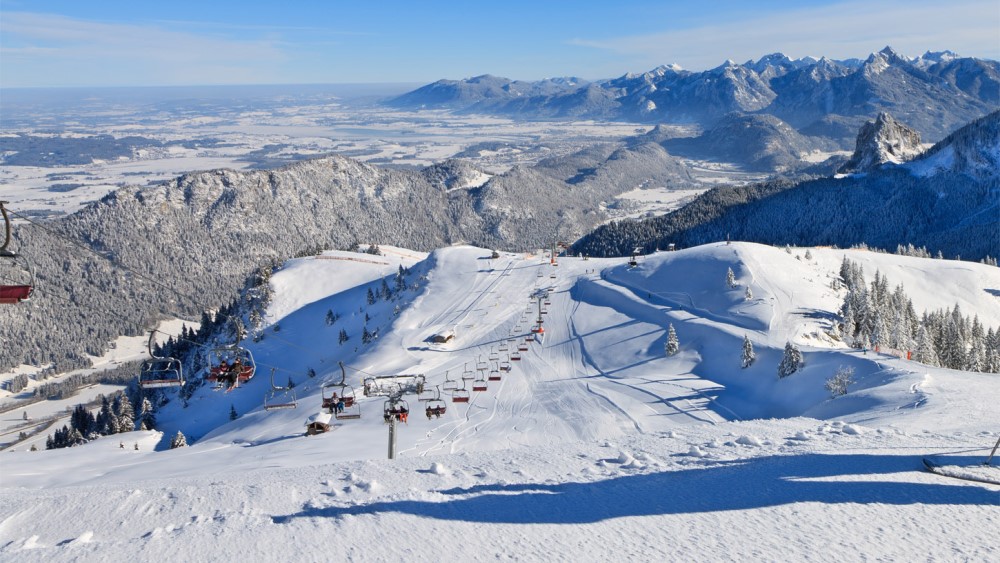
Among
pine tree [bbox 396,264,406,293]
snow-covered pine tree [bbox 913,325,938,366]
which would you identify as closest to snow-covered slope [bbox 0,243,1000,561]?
snow-covered pine tree [bbox 913,325,938,366]

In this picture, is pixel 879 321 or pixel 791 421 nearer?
pixel 791 421

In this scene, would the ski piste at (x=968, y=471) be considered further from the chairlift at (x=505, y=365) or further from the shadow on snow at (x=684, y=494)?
the chairlift at (x=505, y=365)

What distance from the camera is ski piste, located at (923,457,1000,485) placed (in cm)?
1788

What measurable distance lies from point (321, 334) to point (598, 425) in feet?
218

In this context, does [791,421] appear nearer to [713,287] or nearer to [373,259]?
[713,287]

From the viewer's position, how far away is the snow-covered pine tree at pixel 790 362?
168 feet

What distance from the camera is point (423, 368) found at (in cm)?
6800

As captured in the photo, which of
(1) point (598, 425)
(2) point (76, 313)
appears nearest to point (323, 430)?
(1) point (598, 425)

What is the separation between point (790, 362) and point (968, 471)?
34641 mm

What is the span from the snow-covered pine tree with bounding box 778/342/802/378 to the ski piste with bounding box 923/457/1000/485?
3371 centimetres

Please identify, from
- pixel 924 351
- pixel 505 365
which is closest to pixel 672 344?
pixel 505 365

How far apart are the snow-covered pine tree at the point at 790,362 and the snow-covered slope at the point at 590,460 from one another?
866mm

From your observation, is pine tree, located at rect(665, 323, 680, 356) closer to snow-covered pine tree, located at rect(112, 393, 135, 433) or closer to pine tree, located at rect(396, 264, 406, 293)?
pine tree, located at rect(396, 264, 406, 293)

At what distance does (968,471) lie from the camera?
60.4 feet
